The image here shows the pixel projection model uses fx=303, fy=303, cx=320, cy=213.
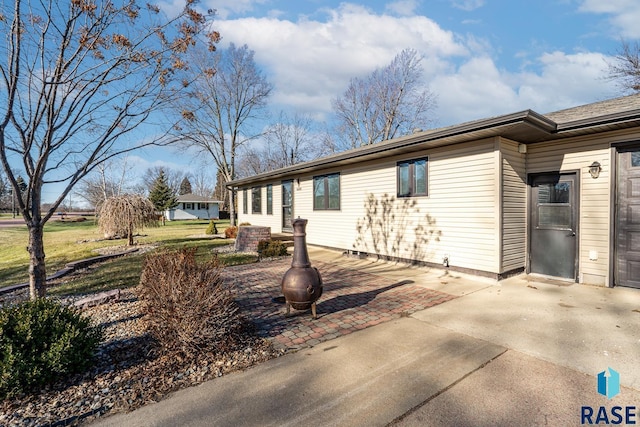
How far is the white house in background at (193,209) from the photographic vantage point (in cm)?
4306

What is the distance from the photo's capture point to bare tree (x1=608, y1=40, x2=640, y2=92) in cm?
1520

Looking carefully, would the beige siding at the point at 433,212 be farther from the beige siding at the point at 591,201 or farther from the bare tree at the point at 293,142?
the bare tree at the point at 293,142

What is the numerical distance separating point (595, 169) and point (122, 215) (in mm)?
14371

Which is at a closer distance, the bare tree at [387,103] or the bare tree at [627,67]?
the bare tree at [627,67]

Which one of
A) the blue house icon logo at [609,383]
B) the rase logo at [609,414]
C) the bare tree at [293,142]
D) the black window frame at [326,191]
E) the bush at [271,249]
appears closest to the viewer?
the rase logo at [609,414]

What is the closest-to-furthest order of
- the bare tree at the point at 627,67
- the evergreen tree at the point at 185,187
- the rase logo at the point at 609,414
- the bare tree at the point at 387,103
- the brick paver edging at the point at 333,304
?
the rase logo at the point at 609,414, the brick paver edging at the point at 333,304, the bare tree at the point at 627,67, the bare tree at the point at 387,103, the evergreen tree at the point at 185,187

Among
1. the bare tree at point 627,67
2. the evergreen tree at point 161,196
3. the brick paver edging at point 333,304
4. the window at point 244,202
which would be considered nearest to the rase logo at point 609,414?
the brick paver edging at point 333,304

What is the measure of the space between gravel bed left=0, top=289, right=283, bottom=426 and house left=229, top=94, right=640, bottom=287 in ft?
16.1

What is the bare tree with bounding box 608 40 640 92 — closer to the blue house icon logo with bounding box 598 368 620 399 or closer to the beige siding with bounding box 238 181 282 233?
the beige siding with bounding box 238 181 282 233

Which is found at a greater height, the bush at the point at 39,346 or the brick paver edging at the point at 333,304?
the bush at the point at 39,346

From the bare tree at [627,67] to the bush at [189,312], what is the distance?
21.9 m

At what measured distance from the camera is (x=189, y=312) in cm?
295

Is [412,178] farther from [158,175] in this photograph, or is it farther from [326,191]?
[158,175]

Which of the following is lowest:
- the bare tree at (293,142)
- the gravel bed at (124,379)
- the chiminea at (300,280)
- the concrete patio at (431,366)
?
the concrete patio at (431,366)
